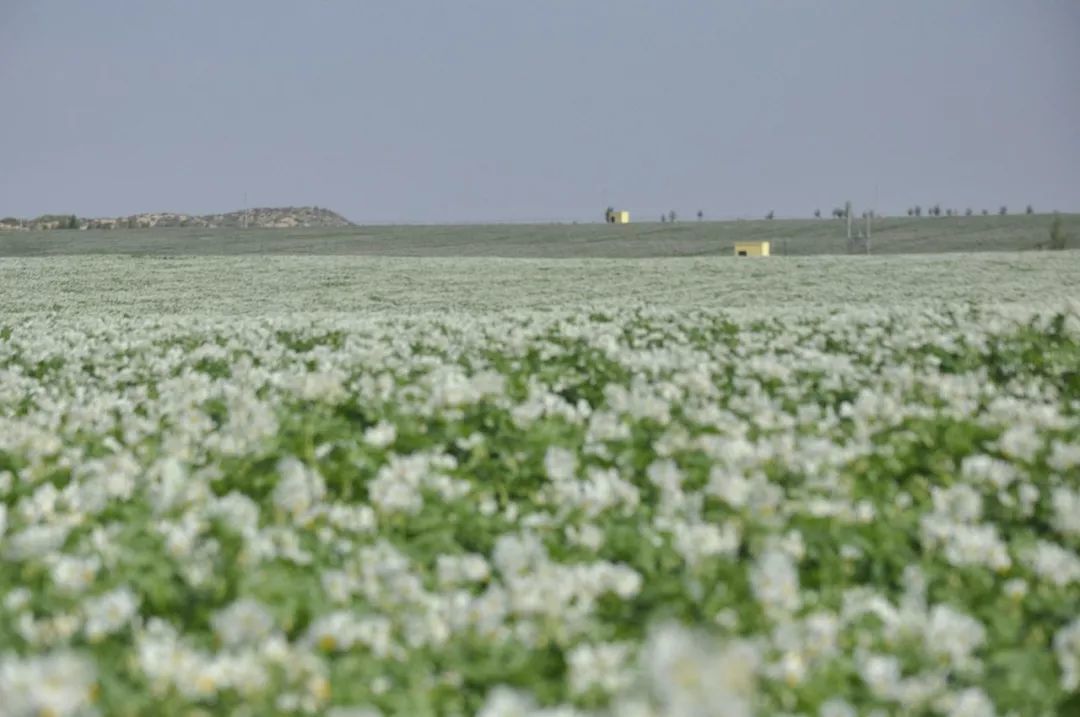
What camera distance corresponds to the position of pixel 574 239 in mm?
72062

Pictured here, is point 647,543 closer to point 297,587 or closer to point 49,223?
point 297,587

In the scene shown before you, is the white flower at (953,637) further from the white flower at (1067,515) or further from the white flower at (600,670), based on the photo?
the white flower at (1067,515)

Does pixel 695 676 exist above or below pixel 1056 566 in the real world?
above

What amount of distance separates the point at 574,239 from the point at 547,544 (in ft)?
218

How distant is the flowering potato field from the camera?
172 inches

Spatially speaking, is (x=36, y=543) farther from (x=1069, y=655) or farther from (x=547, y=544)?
(x=1069, y=655)

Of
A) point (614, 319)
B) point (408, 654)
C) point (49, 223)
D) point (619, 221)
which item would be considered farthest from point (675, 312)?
point (49, 223)

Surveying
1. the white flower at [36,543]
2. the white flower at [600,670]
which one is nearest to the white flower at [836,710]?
the white flower at [600,670]

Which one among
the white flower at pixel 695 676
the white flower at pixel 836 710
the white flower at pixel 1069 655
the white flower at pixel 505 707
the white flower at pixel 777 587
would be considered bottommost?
the white flower at pixel 1069 655

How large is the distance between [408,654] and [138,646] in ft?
3.29

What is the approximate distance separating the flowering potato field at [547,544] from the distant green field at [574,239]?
1975 inches

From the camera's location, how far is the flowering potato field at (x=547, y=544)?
438 centimetres

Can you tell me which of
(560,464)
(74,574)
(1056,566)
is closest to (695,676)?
(74,574)

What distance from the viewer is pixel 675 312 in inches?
736
